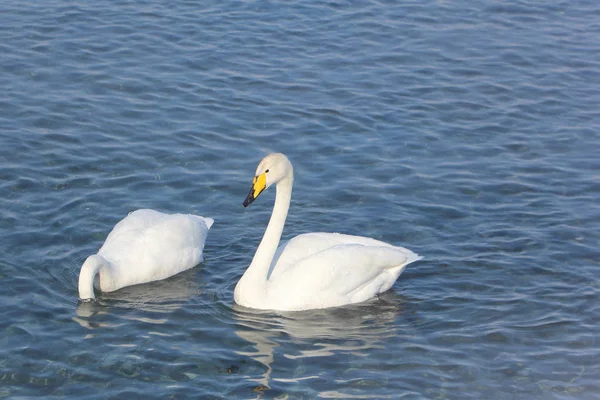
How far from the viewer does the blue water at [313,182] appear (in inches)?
410

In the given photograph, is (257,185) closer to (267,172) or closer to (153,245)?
(267,172)

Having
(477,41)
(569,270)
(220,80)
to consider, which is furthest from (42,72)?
(569,270)

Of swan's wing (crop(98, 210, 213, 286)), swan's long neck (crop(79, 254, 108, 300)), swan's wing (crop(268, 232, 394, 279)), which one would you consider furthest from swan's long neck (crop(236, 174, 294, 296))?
swan's long neck (crop(79, 254, 108, 300))

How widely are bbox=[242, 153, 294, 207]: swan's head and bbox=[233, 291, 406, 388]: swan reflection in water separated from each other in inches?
51.3

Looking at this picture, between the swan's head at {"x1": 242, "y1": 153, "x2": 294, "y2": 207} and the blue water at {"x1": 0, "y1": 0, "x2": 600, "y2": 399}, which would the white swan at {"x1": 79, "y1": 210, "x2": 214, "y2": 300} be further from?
the swan's head at {"x1": 242, "y1": 153, "x2": 294, "y2": 207}

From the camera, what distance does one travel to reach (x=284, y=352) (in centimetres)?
1059

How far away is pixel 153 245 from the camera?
1236 cm

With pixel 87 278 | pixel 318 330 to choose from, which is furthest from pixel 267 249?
pixel 87 278

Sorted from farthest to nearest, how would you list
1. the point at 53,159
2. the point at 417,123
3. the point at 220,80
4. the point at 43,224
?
the point at 220,80 → the point at 417,123 → the point at 53,159 → the point at 43,224

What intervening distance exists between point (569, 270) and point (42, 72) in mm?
9562

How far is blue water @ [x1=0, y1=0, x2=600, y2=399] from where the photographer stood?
1042 cm

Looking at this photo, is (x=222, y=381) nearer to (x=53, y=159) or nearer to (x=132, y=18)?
(x=53, y=159)

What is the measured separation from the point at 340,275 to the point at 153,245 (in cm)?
230

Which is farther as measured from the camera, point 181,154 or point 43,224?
point 181,154
